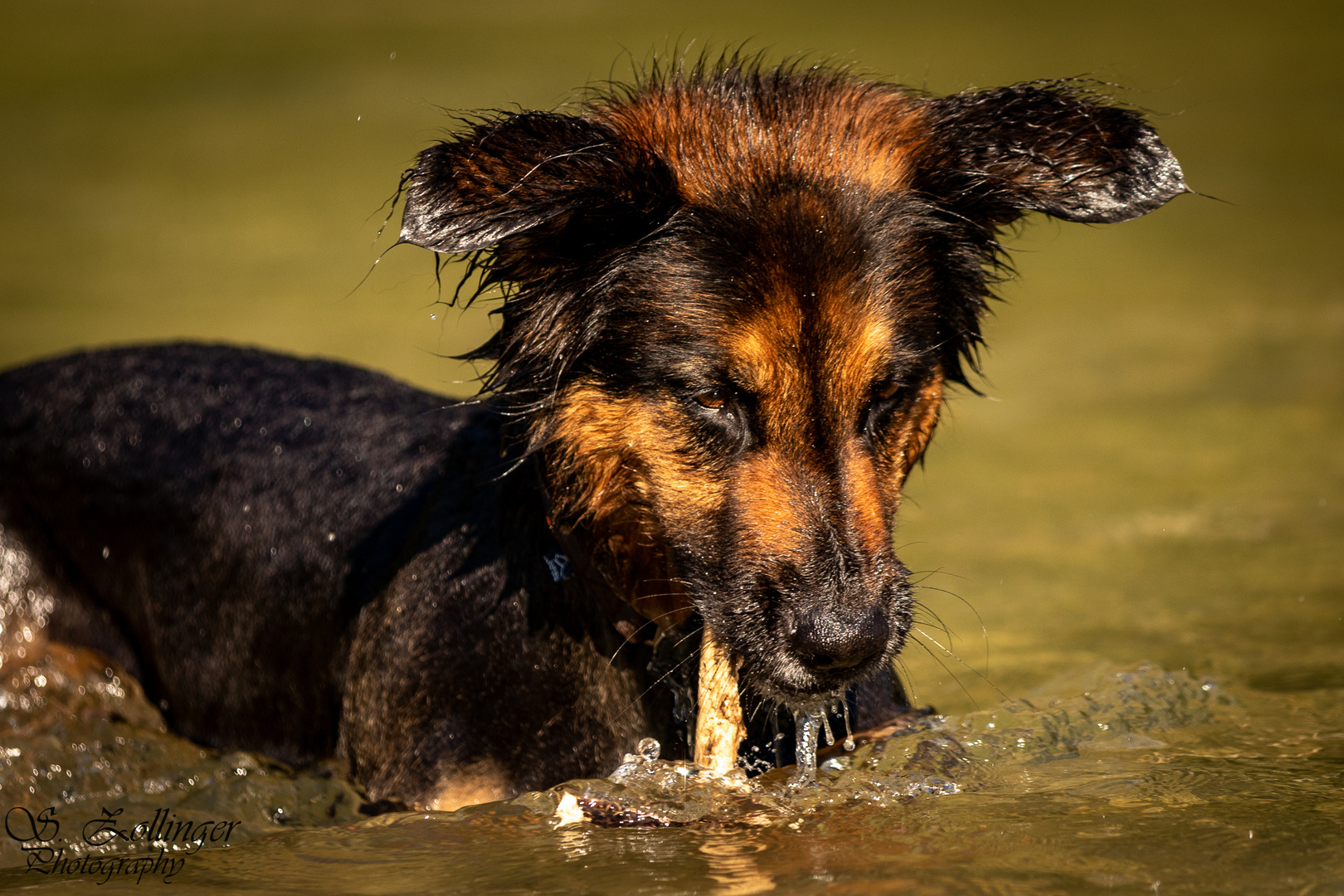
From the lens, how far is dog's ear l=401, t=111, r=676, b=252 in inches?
156

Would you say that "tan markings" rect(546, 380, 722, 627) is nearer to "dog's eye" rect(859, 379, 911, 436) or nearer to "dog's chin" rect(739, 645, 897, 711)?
"dog's chin" rect(739, 645, 897, 711)

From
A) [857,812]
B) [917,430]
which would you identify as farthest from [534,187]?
[857,812]

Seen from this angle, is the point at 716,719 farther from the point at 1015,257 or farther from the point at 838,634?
the point at 1015,257

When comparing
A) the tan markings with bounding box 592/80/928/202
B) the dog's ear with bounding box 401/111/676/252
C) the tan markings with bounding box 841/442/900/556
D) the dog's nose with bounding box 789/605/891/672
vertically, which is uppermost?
the tan markings with bounding box 592/80/928/202

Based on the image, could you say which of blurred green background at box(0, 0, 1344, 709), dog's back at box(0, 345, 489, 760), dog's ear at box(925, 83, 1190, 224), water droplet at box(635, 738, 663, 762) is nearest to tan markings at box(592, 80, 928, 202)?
dog's ear at box(925, 83, 1190, 224)

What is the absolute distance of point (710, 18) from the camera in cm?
1950

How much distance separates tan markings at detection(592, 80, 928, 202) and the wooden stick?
4.69 ft

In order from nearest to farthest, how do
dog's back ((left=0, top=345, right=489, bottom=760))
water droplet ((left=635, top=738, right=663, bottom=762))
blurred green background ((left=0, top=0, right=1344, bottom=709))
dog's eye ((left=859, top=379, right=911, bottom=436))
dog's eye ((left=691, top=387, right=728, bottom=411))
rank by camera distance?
1. dog's eye ((left=691, top=387, right=728, bottom=411))
2. dog's eye ((left=859, top=379, right=911, bottom=436))
3. water droplet ((left=635, top=738, right=663, bottom=762))
4. dog's back ((left=0, top=345, right=489, bottom=760))
5. blurred green background ((left=0, top=0, right=1344, bottom=709))

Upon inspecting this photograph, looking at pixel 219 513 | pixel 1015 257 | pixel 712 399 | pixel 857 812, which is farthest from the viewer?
pixel 1015 257

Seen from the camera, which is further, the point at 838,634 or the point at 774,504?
the point at 774,504

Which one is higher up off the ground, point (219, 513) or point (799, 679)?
point (219, 513)

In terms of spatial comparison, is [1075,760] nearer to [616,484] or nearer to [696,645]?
[696,645]

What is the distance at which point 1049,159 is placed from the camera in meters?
4.55

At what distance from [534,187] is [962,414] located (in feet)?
23.1
